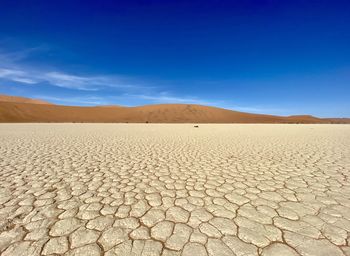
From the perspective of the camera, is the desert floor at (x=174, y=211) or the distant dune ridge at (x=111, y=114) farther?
the distant dune ridge at (x=111, y=114)

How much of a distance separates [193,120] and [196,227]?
43.6m

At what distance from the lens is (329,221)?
2160 mm

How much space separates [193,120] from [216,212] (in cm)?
4324

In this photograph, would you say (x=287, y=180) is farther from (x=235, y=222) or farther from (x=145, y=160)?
(x=145, y=160)

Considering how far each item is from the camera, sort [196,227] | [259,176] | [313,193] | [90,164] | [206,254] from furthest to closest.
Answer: [90,164], [259,176], [313,193], [196,227], [206,254]

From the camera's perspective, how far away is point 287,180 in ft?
11.9

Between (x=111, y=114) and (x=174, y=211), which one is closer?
(x=174, y=211)

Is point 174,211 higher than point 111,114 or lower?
lower

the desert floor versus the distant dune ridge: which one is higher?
the distant dune ridge

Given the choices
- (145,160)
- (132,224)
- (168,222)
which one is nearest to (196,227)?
(168,222)

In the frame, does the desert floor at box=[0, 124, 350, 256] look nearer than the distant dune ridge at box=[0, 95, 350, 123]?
Yes

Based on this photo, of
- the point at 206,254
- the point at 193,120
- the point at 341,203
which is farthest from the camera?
the point at 193,120

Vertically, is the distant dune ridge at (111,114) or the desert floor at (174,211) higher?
the distant dune ridge at (111,114)

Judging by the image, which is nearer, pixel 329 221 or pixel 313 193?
pixel 329 221
